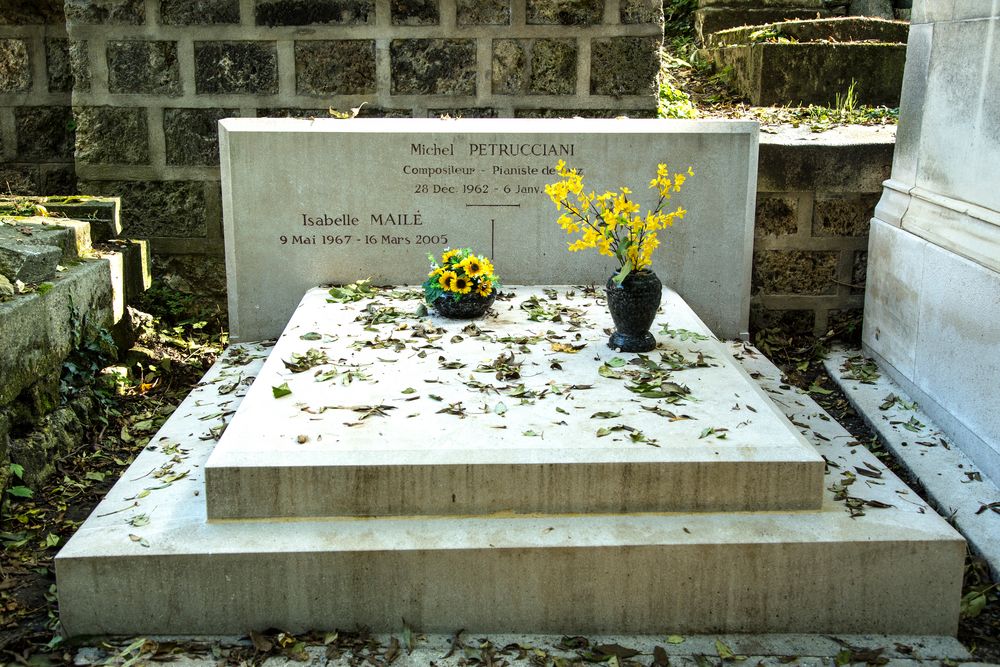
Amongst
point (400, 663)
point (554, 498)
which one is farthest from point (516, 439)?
point (400, 663)

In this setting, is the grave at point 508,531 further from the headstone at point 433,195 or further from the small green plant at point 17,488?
the headstone at point 433,195

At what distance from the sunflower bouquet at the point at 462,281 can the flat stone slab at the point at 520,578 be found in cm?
196

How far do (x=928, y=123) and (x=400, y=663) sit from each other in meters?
3.92

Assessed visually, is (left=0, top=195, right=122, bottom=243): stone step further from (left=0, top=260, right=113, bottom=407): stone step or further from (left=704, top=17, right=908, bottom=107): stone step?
(left=704, top=17, right=908, bottom=107): stone step

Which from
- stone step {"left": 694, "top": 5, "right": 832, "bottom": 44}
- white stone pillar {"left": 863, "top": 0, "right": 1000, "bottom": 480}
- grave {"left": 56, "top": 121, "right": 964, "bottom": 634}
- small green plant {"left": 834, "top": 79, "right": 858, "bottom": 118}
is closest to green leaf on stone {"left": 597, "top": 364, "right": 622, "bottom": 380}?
grave {"left": 56, "top": 121, "right": 964, "bottom": 634}

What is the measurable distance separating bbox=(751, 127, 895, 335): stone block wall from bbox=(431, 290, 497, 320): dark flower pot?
6.87 ft

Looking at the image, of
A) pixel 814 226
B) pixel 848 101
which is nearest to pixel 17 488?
pixel 814 226

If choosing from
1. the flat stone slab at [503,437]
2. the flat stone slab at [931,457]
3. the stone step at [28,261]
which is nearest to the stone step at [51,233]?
the stone step at [28,261]

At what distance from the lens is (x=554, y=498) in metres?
3.84

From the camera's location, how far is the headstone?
6.16 meters

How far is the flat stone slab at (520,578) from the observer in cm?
364

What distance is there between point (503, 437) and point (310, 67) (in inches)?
146

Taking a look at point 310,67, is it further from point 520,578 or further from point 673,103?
point 520,578

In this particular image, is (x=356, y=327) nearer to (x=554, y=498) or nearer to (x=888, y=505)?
(x=554, y=498)
